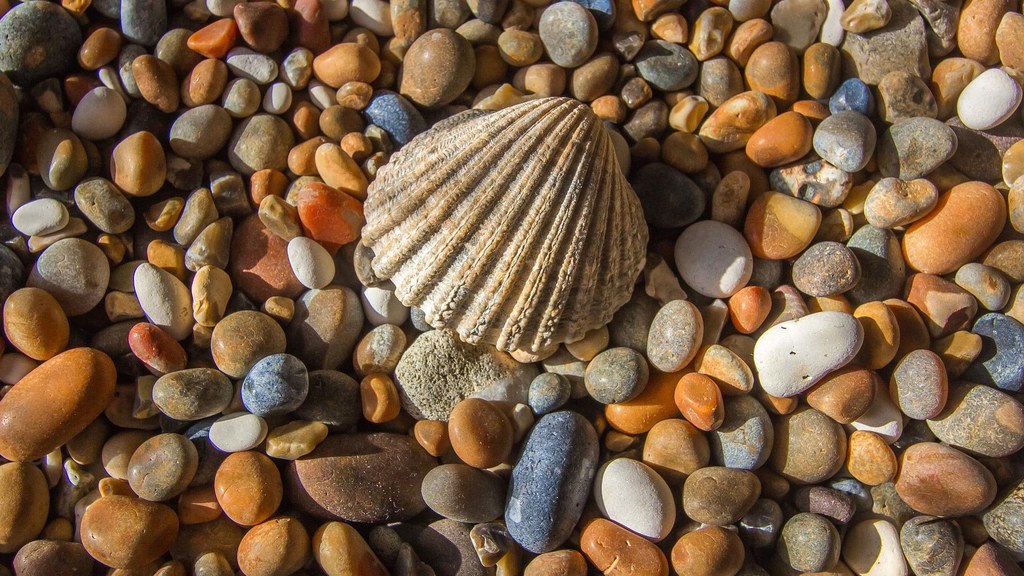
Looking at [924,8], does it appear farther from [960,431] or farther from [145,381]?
[145,381]

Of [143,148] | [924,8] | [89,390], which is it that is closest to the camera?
[89,390]

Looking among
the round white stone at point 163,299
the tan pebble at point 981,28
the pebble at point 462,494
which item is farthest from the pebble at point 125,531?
the tan pebble at point 981,28

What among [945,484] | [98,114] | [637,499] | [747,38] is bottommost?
[945,484]

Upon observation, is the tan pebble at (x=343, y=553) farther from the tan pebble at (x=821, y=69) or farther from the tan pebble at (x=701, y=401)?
the tan pebble at (x=821, y=69)

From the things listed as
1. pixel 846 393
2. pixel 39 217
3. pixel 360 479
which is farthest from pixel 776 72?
pixel 39 217

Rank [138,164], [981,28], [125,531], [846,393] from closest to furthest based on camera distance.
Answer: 1. [125,531]
2. [846,393]
3. [138,164]
4. [981,28]

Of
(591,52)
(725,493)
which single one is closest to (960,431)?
(725,493)

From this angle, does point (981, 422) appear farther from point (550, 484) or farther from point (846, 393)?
point (550, 484)
